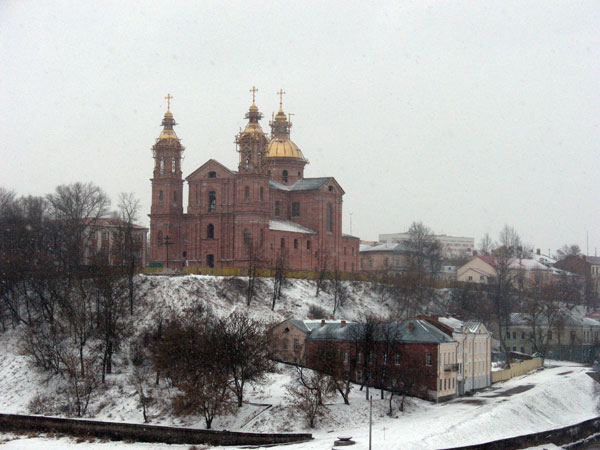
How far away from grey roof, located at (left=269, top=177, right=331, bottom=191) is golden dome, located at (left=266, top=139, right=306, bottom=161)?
4349 millimetres

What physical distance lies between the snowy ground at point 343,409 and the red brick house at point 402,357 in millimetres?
1148

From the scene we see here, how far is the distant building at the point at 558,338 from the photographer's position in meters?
86.7

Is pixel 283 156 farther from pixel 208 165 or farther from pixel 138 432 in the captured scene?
pixel 138 432

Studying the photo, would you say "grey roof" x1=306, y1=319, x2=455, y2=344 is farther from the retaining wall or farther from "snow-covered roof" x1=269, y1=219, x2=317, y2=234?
"snow-covered roof" x1=269, y1=219, x2=317, y2=234

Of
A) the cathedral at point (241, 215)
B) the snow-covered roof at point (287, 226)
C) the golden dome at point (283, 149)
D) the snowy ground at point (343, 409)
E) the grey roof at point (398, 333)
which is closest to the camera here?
the snowy ground at point (343, 409)

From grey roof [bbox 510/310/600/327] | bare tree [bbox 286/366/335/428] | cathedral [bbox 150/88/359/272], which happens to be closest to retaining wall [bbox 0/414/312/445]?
Result: bare tree [bbox 286/366/335/428]

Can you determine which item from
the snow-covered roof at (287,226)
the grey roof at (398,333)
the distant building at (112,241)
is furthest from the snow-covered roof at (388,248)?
the grey roof at (398,333)

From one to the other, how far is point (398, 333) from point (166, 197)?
34914 millimetres

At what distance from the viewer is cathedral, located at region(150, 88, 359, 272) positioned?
274 ft

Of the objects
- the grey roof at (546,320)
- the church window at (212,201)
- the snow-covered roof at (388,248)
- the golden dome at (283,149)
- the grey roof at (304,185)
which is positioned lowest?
the grey roof at (546,320)

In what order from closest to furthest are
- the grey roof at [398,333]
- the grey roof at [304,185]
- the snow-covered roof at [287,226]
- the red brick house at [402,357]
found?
the red brick house at [402,357], the grey roof at [398,333], the snow-covered roof at [287,226], the grey roof at [304,185]

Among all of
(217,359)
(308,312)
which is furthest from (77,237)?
(217,359)

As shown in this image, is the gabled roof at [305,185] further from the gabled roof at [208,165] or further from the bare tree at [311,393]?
the bare tree at [311,393]

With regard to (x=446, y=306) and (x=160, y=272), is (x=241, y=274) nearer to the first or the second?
(x=160, y=272)
